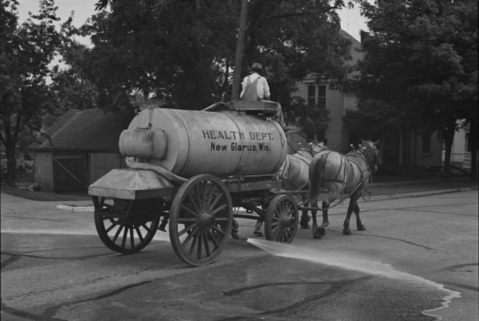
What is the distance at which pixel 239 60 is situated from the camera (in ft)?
41.5

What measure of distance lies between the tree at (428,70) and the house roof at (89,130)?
1257cm

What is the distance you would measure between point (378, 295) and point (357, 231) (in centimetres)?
578

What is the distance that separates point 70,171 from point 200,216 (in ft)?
57.3

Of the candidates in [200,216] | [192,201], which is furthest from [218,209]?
[192,201]

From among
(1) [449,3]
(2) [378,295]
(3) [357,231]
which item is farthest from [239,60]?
(1) [449,3]

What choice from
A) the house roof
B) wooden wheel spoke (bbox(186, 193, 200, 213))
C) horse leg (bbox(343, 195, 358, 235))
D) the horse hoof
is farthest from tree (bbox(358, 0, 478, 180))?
wooden wheel spoke (bbox(186, 193, 200, 213))

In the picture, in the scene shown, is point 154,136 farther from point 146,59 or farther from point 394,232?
point 146,59

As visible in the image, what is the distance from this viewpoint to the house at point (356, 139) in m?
30.0

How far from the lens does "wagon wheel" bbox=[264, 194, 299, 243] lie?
27.8 ft

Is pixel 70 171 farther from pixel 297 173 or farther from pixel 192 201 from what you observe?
pixel 192 201

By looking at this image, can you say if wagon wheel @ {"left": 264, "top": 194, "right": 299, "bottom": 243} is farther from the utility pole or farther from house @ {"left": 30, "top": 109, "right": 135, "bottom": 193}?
house @ {"left": 30, "top": 109, "right": 135, "bottom": 193}

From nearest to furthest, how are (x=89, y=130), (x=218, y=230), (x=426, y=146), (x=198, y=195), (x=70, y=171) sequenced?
(x=198, y=195) < (x=218, y=230) < (x=70, y=171) < (x=89, y=130) < (x=426, y=146)

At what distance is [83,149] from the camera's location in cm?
2377

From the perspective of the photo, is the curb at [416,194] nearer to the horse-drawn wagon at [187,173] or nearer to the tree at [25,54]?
the horse-drawn wagon at [187,173]
